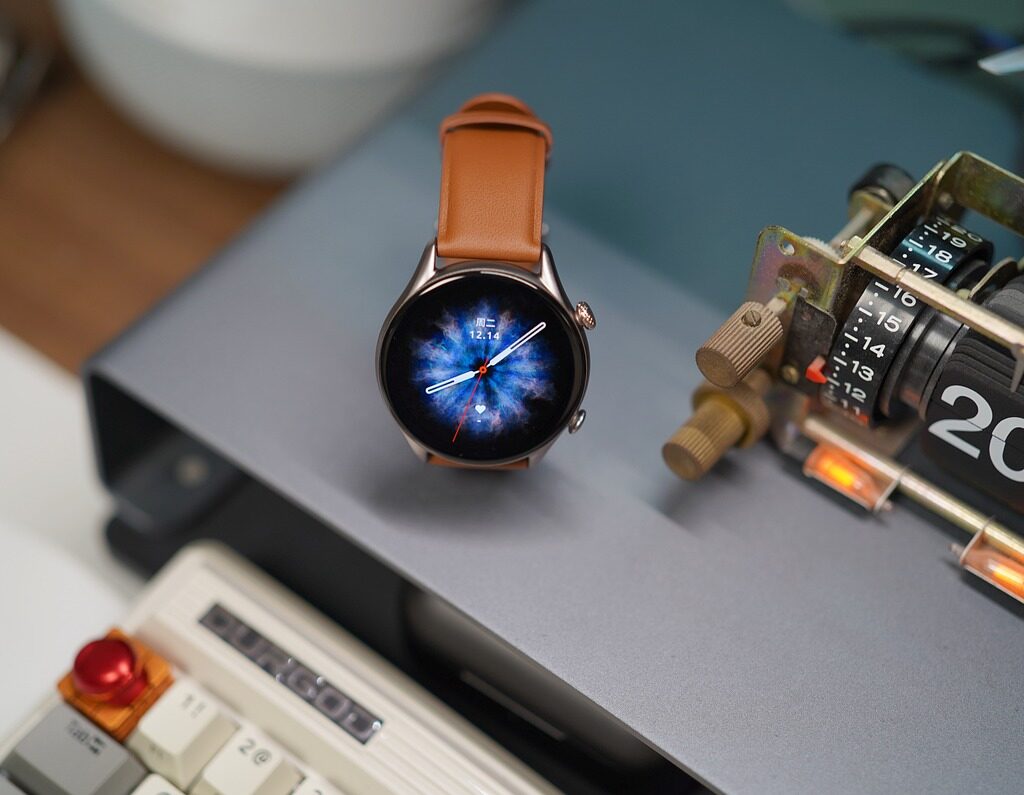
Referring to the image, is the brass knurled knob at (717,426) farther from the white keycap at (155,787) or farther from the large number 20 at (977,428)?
the white keycap at (155,787)

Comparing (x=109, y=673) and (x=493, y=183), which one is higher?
(x=493, y=183)

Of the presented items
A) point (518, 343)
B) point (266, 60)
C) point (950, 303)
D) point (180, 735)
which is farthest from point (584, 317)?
point (266, 60)

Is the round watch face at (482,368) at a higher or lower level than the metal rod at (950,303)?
lower

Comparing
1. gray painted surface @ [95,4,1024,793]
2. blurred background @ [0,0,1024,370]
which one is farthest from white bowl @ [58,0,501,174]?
gray painted surface @ [95,4,1024,793]

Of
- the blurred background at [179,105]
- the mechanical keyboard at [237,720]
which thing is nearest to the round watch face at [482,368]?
the mechanical keyboard at [237,720]

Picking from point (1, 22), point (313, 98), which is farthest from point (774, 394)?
point (1, 22)

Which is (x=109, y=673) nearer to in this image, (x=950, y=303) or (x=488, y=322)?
(x=488, y=322)

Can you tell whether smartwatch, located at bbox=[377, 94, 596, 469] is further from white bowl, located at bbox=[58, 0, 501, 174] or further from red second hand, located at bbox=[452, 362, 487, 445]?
white bowl, located at bbox=[58, 0, 501, 174]
